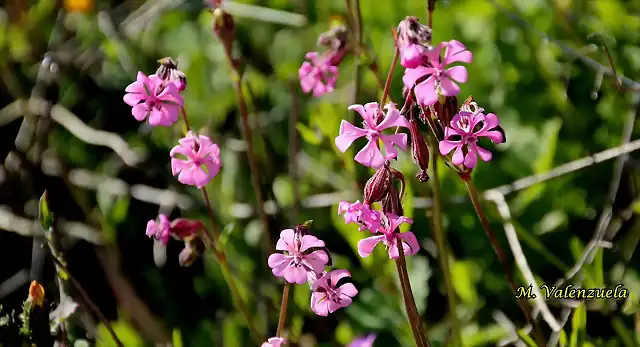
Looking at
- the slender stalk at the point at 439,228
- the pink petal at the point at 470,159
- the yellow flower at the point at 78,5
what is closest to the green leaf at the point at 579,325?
the slender stalk at the point at 439,228

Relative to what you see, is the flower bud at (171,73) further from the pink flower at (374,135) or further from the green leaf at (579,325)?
the green leaf at (579,325)

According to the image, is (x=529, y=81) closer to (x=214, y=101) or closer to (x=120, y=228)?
(x=214, y=101)

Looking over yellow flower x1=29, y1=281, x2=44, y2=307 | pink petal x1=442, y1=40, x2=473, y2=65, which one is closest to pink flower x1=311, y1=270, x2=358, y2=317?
pink petal x1=442, y1=40, x2=473, y2=65

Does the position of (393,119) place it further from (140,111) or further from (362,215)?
(140,111)

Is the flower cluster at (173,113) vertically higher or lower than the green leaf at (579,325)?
higher

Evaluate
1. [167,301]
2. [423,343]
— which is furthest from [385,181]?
[167,301]

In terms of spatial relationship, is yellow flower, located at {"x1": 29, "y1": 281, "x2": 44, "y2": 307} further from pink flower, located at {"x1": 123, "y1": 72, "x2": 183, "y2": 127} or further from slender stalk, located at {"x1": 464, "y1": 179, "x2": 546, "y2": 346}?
slender stalk, located at {"x1": 464, "y1": 179, "x2": 546, "y2": 346}

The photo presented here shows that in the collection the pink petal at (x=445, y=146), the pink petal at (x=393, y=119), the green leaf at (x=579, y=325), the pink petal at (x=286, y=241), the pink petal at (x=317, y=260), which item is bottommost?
the green leaf at (x=579, y=325)
